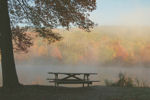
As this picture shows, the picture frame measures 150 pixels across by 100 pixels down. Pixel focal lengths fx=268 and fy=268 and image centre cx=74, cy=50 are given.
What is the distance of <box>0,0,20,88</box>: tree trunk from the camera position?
12.7 meters

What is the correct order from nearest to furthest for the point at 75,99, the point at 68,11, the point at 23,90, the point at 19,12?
the point at 75,99 < the point at 23,90 < the point at 68,11 < the point at 19,12

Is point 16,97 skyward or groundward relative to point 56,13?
groundward

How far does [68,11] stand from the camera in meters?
14.2

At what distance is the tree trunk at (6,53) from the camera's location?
12742 millimetres

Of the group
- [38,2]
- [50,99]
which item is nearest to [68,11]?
[38,2]

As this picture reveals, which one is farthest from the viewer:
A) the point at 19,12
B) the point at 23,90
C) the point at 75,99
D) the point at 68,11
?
the point at 19,12

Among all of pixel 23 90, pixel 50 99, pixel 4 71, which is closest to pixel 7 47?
pixel 4 71

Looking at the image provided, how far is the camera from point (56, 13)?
47.6ft

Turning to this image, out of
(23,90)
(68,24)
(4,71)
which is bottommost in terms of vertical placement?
(23,90)

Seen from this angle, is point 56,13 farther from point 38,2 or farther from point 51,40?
point 51,40

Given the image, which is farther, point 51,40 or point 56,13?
point 51,40

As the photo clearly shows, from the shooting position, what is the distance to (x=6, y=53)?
1277 cm

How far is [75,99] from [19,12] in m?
7.67

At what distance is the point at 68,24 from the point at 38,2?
2032 millimetres
